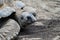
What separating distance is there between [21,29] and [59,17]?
811mm

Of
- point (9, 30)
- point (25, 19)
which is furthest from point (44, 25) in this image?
point (9, 30)

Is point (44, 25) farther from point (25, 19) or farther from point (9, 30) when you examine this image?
point (9, 30)

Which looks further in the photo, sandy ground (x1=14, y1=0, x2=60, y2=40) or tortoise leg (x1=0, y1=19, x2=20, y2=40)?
sandy ground (x1=14, y1=0, x2=60, y2=40)

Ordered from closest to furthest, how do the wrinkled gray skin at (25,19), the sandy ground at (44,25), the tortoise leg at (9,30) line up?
the tortoise leg at (9,30)
the sandy ground at (44,25)
the wrinkled gray skin at (25,19)

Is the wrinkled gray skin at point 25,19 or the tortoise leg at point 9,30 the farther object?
the wrinkled gray skin at point 25,19

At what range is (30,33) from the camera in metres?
2.67

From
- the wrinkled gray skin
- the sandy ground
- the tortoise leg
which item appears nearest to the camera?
the tortoise leg

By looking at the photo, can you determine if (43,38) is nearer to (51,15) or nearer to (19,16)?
(19,16)

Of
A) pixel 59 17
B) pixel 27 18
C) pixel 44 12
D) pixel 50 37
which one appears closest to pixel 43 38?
pixel 50 37

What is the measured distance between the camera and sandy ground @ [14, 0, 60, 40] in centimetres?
256

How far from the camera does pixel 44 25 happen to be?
295 centimetres

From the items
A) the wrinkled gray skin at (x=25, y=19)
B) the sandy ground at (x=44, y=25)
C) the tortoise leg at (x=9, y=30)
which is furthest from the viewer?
the wrinkled gray skin at (x=25, y=19)

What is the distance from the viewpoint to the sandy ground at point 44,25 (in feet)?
8.41

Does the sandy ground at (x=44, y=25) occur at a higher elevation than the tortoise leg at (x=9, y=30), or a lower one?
lower
